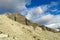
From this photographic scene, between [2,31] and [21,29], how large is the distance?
148 inches

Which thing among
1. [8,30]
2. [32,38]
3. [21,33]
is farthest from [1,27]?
[32,38]

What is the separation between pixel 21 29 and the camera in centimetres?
2375

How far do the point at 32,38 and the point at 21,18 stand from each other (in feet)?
24.5

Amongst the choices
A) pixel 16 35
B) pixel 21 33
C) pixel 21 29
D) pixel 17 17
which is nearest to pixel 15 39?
pixel 16 35

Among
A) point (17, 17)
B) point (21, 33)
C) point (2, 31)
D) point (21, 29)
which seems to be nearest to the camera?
point (2, 31)

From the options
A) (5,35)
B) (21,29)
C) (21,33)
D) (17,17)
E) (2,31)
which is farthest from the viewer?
(17,17)

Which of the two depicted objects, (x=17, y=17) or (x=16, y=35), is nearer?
(x=16, y=35)

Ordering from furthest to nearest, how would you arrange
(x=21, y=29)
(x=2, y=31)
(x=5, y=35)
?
(x=21, y=29), (x=2, y=31), (x=5, y=35)

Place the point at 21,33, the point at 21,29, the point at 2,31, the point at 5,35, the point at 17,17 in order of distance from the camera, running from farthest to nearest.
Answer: the point at 17,17 < the point at 21,29 < the point at 21,33 < the point at 2,31 < the point at 5,35

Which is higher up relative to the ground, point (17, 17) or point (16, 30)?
point (17, 17)

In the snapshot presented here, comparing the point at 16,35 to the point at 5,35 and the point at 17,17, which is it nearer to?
the point at 5,35

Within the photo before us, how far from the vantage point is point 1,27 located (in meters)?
21.9

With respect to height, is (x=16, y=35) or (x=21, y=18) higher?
(x=21, y=18)

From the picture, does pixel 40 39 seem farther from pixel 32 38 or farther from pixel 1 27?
pixel 1 27
